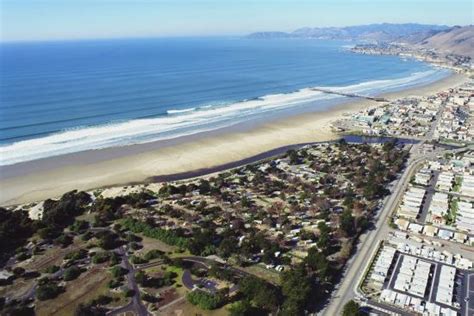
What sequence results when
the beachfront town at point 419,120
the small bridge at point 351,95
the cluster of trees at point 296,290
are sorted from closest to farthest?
1. the cluster of trees at point 296,290
2. the beachfront town at point 419,120
3. the small bridge at point 351,95

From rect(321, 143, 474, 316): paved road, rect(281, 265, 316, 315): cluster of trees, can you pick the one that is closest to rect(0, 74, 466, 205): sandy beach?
rect(321, 143, 474, 316): paved road

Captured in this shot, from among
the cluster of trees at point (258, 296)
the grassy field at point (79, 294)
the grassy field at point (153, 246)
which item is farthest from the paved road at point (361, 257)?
the grassy field at point (79, 294)

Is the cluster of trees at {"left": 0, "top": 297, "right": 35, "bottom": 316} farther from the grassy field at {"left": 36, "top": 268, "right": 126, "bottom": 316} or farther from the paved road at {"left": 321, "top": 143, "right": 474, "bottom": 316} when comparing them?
the paved road at {"left": 321, "top": 143, "right": 474, "bottom": 316}

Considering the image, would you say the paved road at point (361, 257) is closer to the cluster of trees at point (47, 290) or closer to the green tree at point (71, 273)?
the green tree at point (71, 273)

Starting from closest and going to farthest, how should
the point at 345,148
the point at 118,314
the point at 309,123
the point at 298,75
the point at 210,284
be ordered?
the point at 118,314
the point at 210,284
the point at 345,148
the point at 309,123
the point at 298,75

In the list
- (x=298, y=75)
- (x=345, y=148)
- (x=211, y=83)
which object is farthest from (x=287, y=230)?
(x=298, y=75)

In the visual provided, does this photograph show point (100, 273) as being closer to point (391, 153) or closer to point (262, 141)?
point (262, 141)
